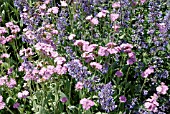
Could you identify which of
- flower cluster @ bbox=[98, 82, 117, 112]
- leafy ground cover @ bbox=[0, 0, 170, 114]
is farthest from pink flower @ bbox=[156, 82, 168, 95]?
flower cluster @ bbox=[98, 82, 117, 112]

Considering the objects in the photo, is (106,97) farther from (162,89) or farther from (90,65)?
(90,65)

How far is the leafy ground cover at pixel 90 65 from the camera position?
317 centimetres

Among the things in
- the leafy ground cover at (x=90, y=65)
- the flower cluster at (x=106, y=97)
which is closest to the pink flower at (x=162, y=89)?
the leafy ground cover at (x=90, y=65)

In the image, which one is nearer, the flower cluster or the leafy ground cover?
the flower cluster

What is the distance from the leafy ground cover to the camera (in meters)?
3.17

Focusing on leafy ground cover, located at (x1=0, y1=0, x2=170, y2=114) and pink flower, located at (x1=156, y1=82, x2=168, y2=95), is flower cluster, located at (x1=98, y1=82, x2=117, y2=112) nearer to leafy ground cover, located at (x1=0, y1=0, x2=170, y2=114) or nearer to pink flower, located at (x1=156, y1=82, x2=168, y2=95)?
leafy ground cover, located at (x1=0, y1=0, x2=170, y2=114)

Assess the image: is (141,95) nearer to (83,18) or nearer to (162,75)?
(162,75)

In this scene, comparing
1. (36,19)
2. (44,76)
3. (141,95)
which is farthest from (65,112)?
(36,19)

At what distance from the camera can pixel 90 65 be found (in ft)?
11.6

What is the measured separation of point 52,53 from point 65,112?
2.06 feet

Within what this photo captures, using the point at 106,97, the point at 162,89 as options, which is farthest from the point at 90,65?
the point at 162,89

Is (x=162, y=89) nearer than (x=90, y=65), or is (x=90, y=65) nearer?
(x=162, y=89)

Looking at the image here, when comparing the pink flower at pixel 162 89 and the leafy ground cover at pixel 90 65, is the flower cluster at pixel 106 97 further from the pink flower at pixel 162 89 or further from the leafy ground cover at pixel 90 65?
the pink flower at pixel 162 89

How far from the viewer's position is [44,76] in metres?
3.06
